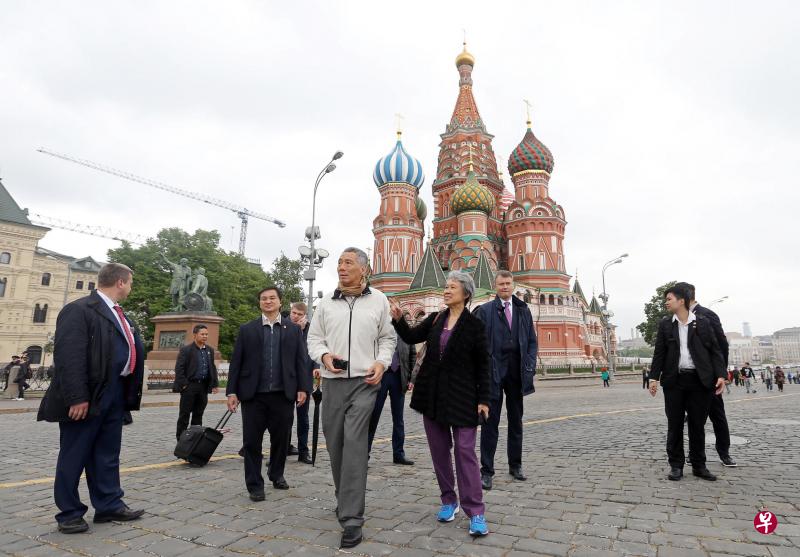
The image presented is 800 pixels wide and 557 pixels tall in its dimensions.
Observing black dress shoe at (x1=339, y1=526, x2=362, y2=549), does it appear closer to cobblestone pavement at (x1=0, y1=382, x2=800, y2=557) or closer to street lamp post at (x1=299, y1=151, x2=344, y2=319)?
cobblestone pavement at (x1=0, y1=382, x2=800, y2=557)

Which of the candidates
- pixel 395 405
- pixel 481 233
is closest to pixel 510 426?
pixel 395 405

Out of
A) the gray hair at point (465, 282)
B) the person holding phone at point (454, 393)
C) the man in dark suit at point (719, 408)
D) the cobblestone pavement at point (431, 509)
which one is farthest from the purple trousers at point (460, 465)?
the man in dark suit at point (719, 408)

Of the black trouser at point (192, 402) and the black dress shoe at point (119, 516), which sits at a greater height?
the black trouser at point (192, 402)

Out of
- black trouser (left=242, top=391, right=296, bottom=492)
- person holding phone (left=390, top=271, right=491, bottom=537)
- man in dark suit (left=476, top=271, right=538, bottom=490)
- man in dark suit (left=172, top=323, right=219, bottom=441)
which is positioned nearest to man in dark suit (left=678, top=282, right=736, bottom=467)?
man in dark suit (left=476, top=271, right=538, bottom=490)

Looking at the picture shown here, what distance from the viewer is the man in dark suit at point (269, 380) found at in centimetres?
452

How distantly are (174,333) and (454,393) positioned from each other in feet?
64.7

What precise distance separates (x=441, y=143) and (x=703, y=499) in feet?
180

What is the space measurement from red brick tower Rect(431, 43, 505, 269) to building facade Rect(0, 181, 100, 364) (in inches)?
1370

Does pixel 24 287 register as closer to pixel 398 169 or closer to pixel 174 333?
pixel 174 333

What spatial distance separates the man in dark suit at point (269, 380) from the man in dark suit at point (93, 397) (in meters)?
0.89

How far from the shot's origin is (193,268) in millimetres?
36500

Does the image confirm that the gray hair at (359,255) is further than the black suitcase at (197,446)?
No

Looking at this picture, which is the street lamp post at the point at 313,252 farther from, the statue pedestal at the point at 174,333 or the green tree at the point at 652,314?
the green tree at the point at 652,314

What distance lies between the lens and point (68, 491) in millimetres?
3561
